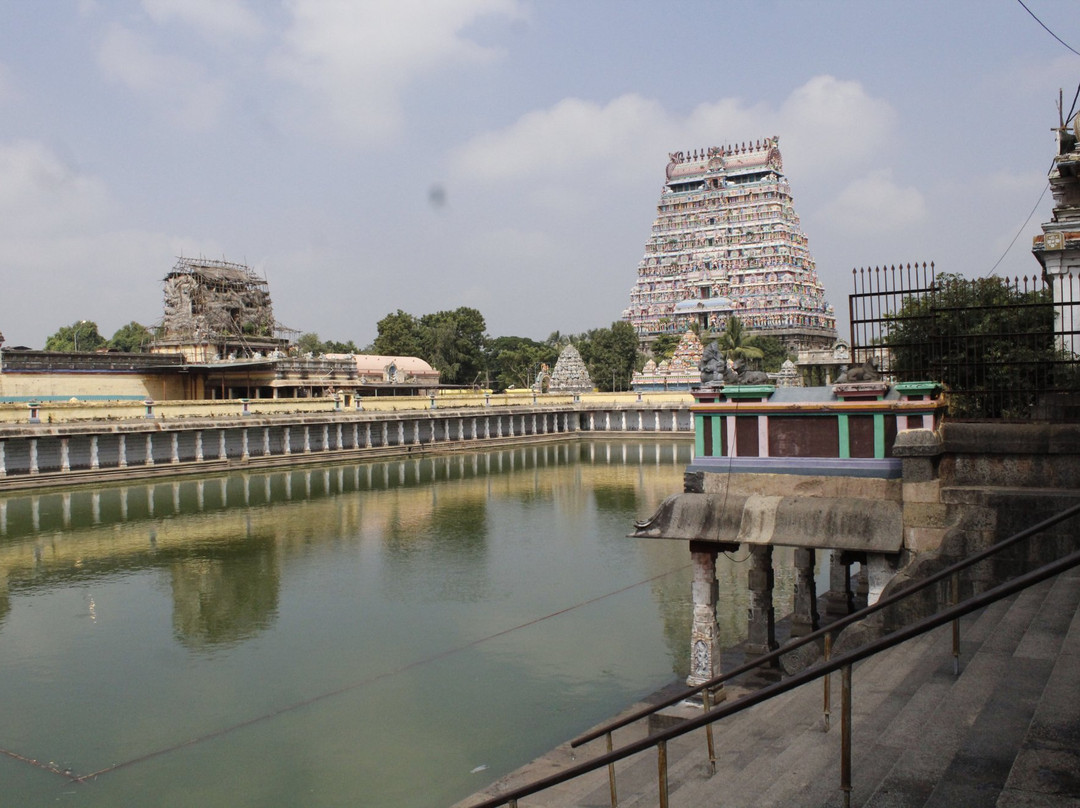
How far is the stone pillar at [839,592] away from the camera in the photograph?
16.0 meters

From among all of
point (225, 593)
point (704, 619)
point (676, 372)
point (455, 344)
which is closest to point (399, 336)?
point (455, 344)

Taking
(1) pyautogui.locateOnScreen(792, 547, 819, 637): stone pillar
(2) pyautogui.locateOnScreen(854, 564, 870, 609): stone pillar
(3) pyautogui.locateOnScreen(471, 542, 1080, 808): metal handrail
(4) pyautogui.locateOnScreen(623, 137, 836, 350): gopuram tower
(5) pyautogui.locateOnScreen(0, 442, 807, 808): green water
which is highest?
(4) pyautogui.locateOnScreen(623, 137, 836, 350): gopuram tower

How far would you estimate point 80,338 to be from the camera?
10131 centimetres

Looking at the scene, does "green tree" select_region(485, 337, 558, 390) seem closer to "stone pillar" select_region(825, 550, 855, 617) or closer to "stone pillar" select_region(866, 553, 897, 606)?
"stone pillar" select_region(825, 550, 855, 617)

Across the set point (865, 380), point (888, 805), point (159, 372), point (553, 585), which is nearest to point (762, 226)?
point (159, 372)

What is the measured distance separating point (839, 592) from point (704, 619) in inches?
246

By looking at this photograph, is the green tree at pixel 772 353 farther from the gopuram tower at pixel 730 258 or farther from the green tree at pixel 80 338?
the green tree at pixel 80 338

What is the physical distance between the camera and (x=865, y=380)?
36.2 ft

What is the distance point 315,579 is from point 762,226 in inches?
3424

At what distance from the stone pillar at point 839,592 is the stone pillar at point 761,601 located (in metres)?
2.50

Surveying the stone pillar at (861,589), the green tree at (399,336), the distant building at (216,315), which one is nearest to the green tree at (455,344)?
the green tree at (399,336)

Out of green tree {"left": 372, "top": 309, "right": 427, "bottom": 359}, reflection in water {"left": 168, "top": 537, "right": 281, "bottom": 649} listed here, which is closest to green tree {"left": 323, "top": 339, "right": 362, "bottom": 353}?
green tree {"left": 372, "top": 309, "right": 427, "bottom": 359}

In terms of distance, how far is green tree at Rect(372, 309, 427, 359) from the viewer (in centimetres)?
8969

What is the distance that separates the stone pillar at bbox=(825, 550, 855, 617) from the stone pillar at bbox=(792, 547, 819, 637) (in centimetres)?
150
